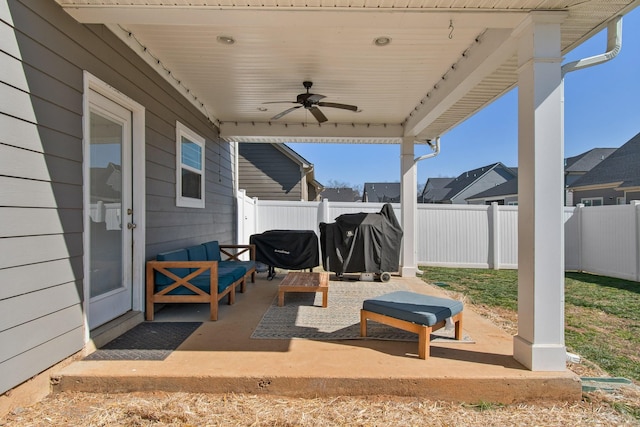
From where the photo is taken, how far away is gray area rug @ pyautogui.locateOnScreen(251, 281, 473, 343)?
3.32m

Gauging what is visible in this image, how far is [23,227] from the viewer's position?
218cm

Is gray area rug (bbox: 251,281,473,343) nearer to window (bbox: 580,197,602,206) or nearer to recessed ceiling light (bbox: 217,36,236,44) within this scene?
recessed ceiling light (bbox: 217,36,236,44)

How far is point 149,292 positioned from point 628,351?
470 cm

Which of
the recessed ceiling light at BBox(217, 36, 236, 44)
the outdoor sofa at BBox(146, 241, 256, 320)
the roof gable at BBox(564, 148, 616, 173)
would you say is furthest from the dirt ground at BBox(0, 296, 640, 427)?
the roof gable at BBox(564, 148, 616, 173)

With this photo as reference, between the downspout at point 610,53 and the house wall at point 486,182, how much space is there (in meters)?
22.8

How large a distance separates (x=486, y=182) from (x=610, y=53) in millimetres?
23628

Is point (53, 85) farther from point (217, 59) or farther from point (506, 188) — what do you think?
point (506, 188)

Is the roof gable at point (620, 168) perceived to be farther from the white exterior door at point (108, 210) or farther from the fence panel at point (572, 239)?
the white exterior door at point (108, 210)

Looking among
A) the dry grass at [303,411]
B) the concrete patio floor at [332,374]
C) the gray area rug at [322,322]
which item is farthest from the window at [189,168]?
the dry grass at [303,411]

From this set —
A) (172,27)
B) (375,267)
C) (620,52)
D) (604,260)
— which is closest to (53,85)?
(172,27)

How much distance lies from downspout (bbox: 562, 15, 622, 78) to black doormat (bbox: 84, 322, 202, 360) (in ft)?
12.5

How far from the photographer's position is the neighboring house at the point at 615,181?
12945 mm

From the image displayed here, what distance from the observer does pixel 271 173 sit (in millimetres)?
12812

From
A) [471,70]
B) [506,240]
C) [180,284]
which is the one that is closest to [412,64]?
[471,70]
